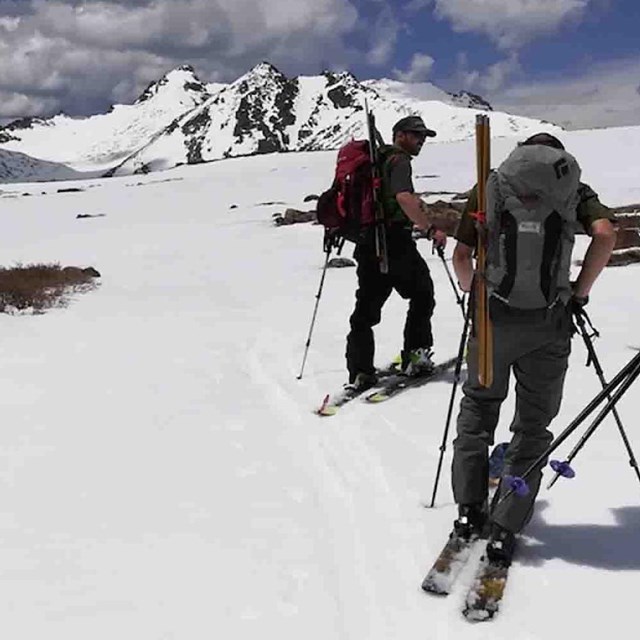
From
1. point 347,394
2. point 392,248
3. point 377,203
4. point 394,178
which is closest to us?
point 394,178

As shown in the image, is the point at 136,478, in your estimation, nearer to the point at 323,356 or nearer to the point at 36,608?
the point at 36,608

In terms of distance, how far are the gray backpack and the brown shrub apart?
1076 cm

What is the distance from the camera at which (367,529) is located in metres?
5.37

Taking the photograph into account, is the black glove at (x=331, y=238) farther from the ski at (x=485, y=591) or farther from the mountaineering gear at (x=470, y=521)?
the ski at (x=485, y=591)

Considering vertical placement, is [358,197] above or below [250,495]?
above

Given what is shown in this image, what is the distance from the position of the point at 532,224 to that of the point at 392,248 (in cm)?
→ 374

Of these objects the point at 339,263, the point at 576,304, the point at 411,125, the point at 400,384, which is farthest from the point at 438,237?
the point at 339,263

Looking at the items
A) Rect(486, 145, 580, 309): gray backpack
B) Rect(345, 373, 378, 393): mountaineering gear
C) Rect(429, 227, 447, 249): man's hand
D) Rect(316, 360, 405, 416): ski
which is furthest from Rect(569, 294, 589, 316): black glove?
Rect(345, 373, 378, 393): mountaineering gear

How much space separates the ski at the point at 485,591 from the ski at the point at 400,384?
12.0 ft

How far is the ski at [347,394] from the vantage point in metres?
8.06

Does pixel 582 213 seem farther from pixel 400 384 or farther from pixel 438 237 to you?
pixel 400 384

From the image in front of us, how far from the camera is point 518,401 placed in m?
4.94

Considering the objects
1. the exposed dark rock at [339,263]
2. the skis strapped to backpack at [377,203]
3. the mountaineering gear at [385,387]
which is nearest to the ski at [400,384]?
the mountaineering gear at [385,387]

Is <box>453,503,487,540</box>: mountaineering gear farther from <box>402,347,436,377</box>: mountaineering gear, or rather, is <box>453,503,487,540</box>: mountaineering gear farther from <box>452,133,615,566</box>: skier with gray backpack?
<box>402,347,436,377</box>: mountaineering gear
